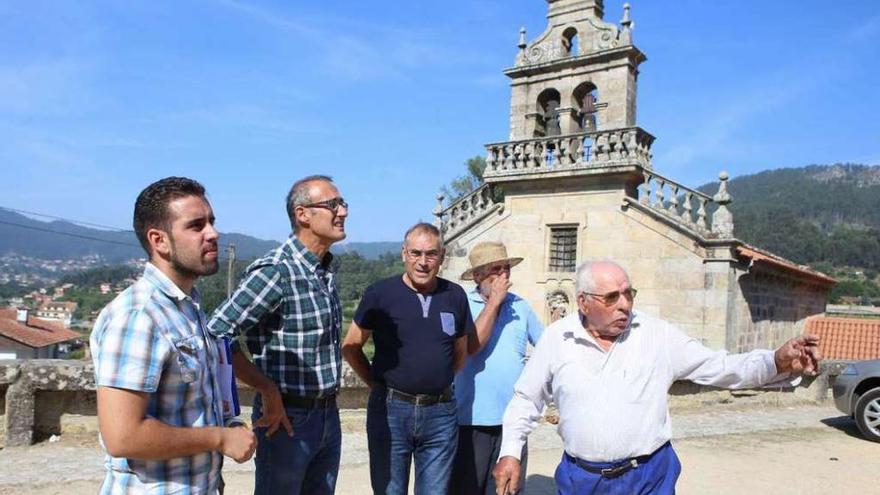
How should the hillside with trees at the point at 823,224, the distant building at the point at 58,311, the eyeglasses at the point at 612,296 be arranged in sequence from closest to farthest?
the eyeglasses at the point at 612,296 → the distant building at the point at 58,311 → the hillside with trees at the point at 823,224

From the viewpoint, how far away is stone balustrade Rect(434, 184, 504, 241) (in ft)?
49.9

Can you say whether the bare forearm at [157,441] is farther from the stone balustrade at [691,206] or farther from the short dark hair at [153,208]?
the stone balustrade at [691,206]

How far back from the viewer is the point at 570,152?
1370 cm

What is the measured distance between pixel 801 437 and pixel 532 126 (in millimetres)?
9312

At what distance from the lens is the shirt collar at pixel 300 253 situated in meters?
3.01

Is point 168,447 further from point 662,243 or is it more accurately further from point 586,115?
point 586,115

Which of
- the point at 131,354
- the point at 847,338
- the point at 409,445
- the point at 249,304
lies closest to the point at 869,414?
the point at 409,445

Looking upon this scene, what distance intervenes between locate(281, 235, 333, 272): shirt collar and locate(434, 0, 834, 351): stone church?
1022 cm

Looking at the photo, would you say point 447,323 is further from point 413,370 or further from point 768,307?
point 768,307

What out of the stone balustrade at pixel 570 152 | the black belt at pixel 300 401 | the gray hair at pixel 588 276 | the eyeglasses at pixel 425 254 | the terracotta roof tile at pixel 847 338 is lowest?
the terracotta roof tile at pixel 847 338

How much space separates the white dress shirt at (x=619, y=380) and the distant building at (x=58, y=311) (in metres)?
77.1

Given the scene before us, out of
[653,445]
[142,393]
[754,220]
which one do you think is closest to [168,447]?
[142,393]

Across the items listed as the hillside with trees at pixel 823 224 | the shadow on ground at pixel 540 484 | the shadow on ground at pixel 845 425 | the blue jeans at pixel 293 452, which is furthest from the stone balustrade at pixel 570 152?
the hillside with trees at pixel 823 224

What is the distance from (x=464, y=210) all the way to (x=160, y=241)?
13.6 m
